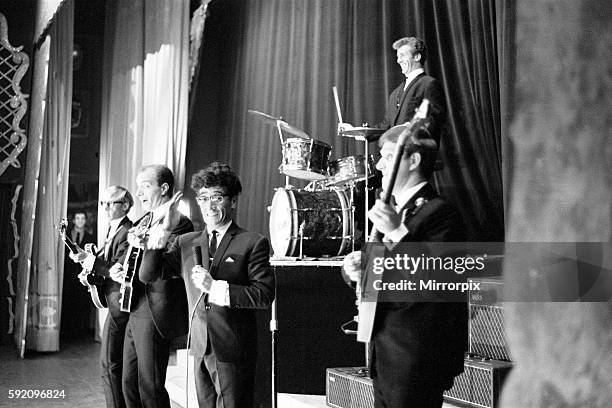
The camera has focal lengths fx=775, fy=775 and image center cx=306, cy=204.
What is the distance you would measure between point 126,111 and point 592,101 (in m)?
6.04

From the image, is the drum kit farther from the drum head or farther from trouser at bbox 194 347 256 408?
trouser at bbox 194 347 256 408

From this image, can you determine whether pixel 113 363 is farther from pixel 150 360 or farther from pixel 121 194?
pixel 121 194

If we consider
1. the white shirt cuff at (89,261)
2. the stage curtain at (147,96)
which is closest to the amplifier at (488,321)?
the white shirt cuff at (89,261)

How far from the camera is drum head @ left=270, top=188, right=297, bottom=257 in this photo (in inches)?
192

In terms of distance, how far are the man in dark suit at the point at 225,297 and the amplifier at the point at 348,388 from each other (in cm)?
86

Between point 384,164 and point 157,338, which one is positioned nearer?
point 384,164

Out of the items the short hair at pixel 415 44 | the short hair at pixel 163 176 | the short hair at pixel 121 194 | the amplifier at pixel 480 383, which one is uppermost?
the short hair at pixel 415 44

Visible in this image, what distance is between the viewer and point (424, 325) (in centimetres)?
222

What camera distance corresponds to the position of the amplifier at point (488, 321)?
3410 millimetres

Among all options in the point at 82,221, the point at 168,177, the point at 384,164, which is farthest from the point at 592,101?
the point at 82,221

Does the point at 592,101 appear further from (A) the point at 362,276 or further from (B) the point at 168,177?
(B) the point at 168,177

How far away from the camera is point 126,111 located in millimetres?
7789

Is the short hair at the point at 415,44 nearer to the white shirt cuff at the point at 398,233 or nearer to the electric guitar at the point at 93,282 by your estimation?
the electric guitar at the point at 93,282

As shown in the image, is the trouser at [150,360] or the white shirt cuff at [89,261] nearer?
the trouser at [150,360]
